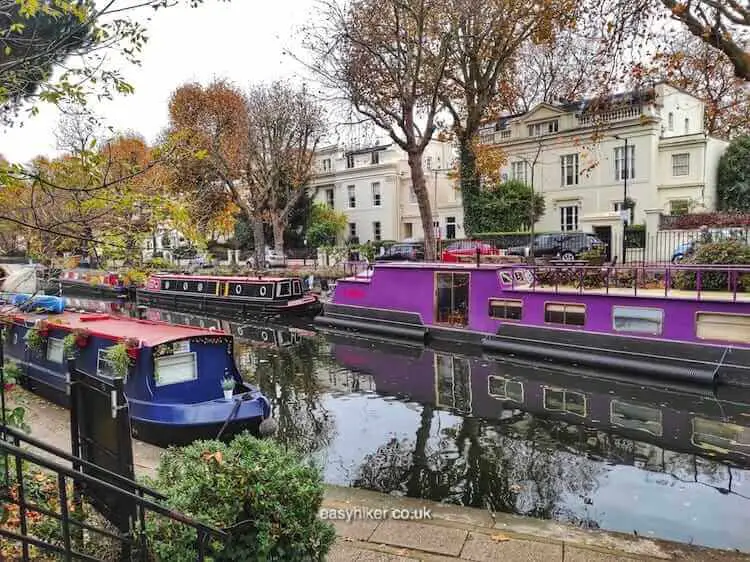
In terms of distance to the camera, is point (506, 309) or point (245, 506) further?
point (506, 309)

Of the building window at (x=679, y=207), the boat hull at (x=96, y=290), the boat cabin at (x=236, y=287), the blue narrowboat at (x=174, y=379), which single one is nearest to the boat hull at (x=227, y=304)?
the boat cabin at (x=236, y=287)

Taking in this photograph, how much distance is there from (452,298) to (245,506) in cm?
1510

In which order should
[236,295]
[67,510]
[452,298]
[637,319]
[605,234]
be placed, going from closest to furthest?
[67,510] < [637,319] < [452,298] < [236,295] < [605,234]

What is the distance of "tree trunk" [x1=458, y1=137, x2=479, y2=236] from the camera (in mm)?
32531

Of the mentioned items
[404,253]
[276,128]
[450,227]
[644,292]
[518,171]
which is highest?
[276,128]

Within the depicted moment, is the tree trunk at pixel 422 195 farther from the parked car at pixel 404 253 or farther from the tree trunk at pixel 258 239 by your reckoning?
the tree trunk at pixel 258 239

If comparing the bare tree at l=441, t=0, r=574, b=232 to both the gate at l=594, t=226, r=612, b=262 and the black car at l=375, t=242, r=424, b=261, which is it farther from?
the gate at l=594, t=226, r=612, b=262

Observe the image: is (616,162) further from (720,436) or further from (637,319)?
(720,436)

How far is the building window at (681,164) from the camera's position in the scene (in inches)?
1273

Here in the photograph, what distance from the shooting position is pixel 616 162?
33625 millimetres

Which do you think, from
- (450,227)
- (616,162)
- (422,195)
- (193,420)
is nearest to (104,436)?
(193,420)

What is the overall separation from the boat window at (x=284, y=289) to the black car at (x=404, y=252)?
8.33m

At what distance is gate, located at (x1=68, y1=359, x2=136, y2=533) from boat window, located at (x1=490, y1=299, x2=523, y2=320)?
13.9m

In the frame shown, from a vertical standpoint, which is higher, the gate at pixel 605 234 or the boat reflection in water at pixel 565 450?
the gate at pixel 605 234
